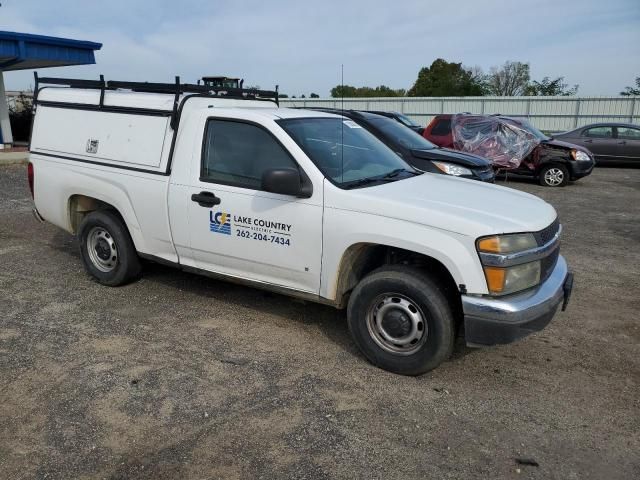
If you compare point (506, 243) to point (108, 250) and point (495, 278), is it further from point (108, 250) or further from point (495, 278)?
point (108, 250)

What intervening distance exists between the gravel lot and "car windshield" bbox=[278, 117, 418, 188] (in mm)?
1351

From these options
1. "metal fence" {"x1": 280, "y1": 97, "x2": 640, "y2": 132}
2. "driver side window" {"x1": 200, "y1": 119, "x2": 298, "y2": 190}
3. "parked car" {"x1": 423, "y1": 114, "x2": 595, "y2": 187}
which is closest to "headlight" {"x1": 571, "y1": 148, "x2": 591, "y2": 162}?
"parked car" {"x1": 423, "y1": 114, "x2": 595, "y2": 187}

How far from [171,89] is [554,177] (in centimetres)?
1127

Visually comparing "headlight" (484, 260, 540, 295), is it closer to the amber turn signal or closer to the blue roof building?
the amber turn signal

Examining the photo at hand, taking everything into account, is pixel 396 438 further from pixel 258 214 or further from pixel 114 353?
pixel 114 353

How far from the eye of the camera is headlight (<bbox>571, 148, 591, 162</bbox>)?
13398mm

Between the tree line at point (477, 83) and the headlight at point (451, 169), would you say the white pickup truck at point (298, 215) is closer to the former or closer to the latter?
the headlight at point (451, 169)

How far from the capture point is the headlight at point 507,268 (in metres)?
3.49

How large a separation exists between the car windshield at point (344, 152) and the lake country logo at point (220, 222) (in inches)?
33.7

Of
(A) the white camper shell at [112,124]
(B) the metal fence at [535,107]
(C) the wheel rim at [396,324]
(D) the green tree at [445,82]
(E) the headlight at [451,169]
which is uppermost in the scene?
(D) the green tree at [445,82]

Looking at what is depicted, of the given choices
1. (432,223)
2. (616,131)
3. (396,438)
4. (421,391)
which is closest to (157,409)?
(396,438)

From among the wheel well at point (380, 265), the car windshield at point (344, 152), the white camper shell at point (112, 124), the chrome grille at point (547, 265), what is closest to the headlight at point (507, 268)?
→ the chrome grille at point (547, 265)

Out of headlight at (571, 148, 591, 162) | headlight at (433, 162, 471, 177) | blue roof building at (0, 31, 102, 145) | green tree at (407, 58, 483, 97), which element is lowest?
headlight at (433, 162, 471, 177)

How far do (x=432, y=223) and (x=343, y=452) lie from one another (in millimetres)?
1548
